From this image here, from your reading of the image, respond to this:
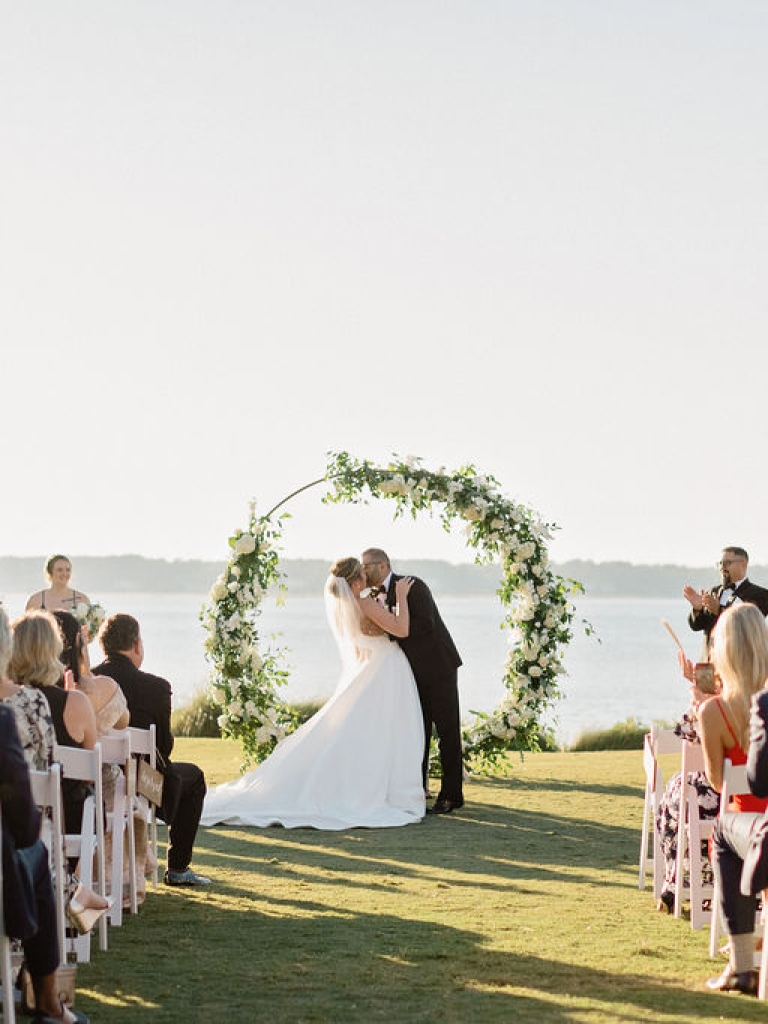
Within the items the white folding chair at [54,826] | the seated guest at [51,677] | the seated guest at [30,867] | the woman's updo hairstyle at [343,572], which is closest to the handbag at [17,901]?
the seated guest at [30,867]

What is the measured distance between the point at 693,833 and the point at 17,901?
314cm

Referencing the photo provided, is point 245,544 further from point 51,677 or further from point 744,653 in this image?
point 744,653

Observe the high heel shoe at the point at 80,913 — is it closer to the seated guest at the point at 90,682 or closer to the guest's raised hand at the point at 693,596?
the seated guest at the point at 90,682

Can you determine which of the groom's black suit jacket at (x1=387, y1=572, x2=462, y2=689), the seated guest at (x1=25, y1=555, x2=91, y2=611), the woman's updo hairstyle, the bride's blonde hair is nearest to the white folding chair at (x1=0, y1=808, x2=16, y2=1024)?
the bride's blonde hair

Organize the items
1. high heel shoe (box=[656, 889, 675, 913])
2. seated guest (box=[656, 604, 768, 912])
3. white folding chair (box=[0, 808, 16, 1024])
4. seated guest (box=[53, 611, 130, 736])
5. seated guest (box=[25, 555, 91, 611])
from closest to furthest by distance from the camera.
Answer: white folding chair (box=[0, 808, 16, 1024]), seated guest (box=[656, 604, 768, 912]), seated guest (box=[53, 611, 130, 736]), high heel shoe (box=[656, 889, 675, 913]), seated guest (box=[25, 555, 91, 611])

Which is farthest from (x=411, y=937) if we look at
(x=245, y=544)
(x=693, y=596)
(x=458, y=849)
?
(x=245, y=544)

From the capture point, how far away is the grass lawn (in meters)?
5.41

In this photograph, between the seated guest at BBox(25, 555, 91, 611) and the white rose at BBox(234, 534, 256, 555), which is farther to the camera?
the white rose at BBox(234, 534, 256, 555)

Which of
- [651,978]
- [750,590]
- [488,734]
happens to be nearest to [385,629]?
[488,734]

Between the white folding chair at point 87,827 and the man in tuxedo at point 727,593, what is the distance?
20.1 ft

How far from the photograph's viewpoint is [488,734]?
1270 centimetres

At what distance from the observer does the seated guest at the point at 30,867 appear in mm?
4535

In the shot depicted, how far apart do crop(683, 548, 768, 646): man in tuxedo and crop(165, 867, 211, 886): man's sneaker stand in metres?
4.77

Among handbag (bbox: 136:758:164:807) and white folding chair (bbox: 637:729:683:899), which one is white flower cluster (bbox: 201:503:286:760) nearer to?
handbag (bbox: 136:758:164:807)
